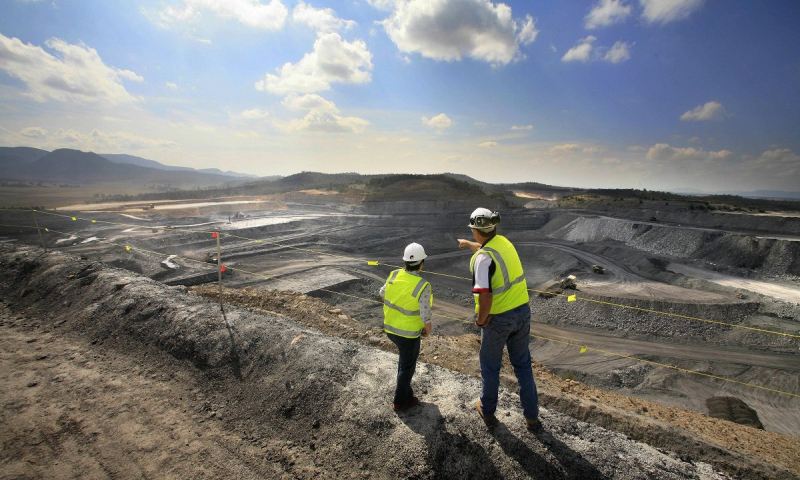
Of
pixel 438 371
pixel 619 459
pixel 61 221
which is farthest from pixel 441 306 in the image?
pixel 61 221

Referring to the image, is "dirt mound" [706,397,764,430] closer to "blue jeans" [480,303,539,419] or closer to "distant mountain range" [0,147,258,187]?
"blue jeans" [480,303,539,419]

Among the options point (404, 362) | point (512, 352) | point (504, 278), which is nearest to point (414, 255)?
point (504, 278)

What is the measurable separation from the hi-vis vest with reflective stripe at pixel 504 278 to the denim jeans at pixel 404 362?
96 cm

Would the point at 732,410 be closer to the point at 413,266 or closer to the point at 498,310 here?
the point at 498,310

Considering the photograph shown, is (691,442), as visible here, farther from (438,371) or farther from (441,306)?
(441,306)

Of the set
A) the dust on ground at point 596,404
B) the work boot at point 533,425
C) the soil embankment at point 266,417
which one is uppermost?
the work boot at point 533,425

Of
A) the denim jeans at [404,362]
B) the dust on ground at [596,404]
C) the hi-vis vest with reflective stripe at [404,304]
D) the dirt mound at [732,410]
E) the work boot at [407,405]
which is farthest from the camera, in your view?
the dirt mound at [732,410]

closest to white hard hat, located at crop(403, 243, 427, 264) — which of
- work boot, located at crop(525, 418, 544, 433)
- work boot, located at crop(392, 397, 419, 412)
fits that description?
work boot, located at crop(392, 397, 419, 412)

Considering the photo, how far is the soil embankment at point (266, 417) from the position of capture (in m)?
3.35

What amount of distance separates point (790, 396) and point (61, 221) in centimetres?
5208

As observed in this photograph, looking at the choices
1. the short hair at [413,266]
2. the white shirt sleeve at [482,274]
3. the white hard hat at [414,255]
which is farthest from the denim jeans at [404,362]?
the white shirt sleeve at [482,274]

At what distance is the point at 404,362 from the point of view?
3742 millimetres

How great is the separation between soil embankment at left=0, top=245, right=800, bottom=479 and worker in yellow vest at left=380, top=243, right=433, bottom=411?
85 cm

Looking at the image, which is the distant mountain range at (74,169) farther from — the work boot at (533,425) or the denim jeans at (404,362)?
the work boot at (533,425)
